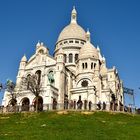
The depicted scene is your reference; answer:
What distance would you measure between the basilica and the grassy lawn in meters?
19.8

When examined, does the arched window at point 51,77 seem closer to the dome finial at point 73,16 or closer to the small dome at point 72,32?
the small dome at point 72,32

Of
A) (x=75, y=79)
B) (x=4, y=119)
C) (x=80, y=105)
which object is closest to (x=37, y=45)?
(x=75, y=79)

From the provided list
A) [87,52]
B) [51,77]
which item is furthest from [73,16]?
[51,77]

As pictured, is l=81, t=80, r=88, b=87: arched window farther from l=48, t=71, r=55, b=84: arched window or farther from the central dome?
the central dome

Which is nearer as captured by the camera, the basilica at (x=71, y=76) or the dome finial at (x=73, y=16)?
the basilica at (x=71, y=76)

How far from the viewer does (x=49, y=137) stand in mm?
29656

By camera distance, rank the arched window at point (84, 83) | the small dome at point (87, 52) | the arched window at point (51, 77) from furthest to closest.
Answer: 1. the small dome at point (87, 52)
2. the arched window at point (84, 83)
3. the arched window at point (51, 77)

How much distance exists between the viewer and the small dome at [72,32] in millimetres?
93531

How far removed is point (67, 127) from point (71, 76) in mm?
44568

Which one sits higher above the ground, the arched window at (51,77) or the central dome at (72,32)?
the central dome at (72,32)

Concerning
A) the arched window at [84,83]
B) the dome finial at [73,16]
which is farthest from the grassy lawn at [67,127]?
the dome finial at [73,16]

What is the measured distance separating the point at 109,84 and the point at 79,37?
60.8 ft

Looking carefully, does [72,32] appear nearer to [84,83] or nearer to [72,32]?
[72,32]

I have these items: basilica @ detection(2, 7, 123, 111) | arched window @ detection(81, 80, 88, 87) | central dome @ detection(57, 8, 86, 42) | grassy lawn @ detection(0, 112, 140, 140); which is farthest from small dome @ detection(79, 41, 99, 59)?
grassy lawn @ detection(0, 112, 140, 140)
